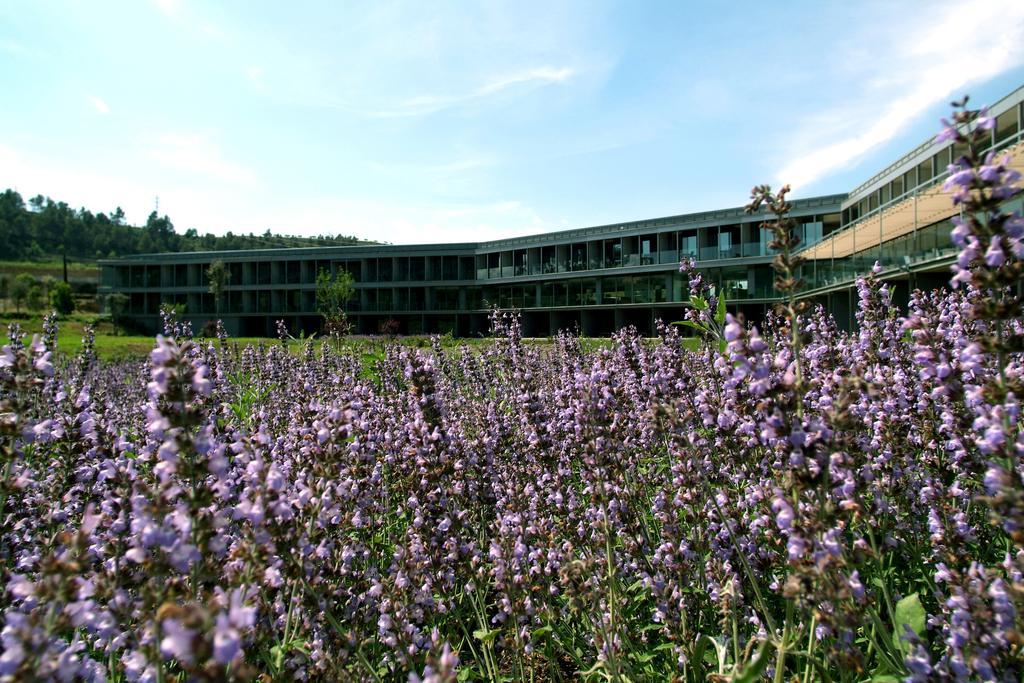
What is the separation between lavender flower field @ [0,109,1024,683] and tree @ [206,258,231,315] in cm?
6088

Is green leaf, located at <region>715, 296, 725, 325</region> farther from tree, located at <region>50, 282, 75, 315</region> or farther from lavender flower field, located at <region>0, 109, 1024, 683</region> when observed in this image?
tree, located at <region>50, 282, 75, 315</region>

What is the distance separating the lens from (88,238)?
526 feet

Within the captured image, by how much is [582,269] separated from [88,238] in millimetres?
161604

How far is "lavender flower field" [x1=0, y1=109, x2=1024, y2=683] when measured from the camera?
74.0 inches

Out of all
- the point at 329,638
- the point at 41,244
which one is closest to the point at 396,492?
the point at 329,638

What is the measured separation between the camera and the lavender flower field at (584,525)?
188 cm

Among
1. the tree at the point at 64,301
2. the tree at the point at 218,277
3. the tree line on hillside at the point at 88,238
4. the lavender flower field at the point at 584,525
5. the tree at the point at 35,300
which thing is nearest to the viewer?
the lavender flower field at the point at 584,525

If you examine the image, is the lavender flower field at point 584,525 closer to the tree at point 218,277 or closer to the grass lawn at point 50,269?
the tree at point 218,277

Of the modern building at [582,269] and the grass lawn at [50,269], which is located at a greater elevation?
the grass lawn at [50,269]

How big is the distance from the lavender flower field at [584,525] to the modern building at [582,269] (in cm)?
2006

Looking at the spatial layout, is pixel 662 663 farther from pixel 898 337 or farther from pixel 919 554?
pixel 898 337

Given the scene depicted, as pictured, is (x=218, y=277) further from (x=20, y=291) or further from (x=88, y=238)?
(x=88, y=238)

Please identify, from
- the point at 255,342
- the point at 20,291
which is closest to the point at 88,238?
the point at 20,291

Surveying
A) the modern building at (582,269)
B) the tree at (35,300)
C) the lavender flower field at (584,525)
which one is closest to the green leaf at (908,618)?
the lavender flower field at (584,525)
